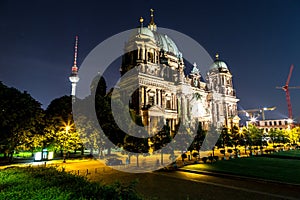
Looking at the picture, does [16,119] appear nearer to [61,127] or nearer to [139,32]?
[61,127]

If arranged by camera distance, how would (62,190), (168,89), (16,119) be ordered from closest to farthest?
(62,190) → (16,119) → (168,89)

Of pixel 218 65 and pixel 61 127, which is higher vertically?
pixel 218 65

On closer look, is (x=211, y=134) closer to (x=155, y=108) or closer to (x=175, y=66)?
(x=155, y=108)

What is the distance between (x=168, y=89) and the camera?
6594cm

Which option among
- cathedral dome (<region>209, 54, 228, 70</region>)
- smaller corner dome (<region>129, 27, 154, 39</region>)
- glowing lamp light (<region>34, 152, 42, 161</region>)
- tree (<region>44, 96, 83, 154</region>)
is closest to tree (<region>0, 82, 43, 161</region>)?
glowing lamp light (<region>34, 152, 42, 161</region>)

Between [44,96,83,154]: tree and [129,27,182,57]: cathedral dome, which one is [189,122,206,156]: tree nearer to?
[44,96,83,154]: tree

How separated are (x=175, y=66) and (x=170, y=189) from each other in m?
67.4

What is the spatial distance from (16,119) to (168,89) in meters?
44.6

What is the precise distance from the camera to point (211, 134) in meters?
41.1

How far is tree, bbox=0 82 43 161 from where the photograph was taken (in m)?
27.9

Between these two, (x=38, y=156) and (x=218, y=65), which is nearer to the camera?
(x=38, y=156)

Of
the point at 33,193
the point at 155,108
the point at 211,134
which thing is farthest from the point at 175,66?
the point at 33,193

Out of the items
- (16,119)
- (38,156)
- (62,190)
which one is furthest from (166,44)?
(62,190)

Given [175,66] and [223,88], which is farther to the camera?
[223,88]
